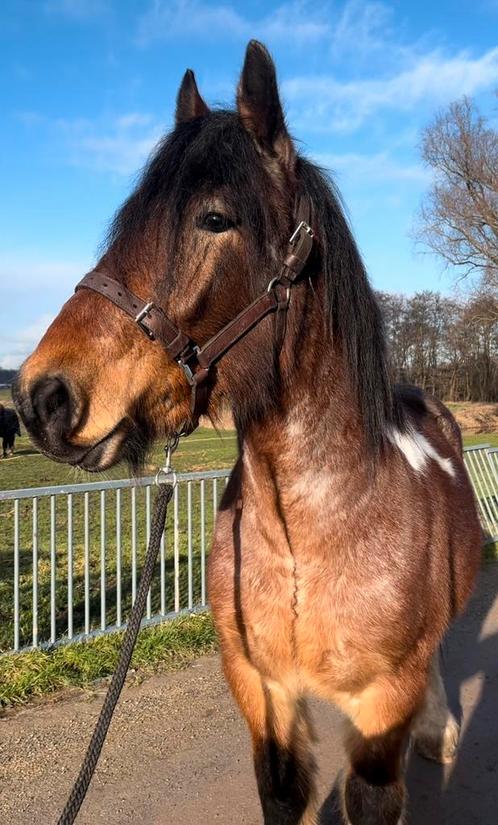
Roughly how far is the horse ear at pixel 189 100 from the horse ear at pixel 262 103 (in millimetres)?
459

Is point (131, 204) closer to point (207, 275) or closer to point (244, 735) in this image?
point (207, 275)

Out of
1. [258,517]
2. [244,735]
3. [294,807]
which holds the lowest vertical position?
[244,735]

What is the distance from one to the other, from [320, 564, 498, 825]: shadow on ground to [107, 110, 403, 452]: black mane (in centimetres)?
201

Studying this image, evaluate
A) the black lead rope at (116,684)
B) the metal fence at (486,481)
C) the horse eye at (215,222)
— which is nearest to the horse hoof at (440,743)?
the black lead rope at (116,684)

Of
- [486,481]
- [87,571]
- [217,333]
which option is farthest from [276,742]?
[486,481]

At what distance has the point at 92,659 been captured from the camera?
449 centimetres

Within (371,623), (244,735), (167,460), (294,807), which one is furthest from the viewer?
(244,735)

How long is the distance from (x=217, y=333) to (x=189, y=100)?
3.35 ft

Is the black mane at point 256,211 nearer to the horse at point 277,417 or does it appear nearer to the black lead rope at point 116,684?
the horse at point 277,417

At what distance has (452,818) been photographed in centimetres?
295

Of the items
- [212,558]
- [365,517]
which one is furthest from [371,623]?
[212,558]

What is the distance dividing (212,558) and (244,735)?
1.80m

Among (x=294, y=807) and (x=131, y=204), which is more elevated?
(x=131, y=204)

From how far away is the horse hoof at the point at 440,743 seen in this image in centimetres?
342
